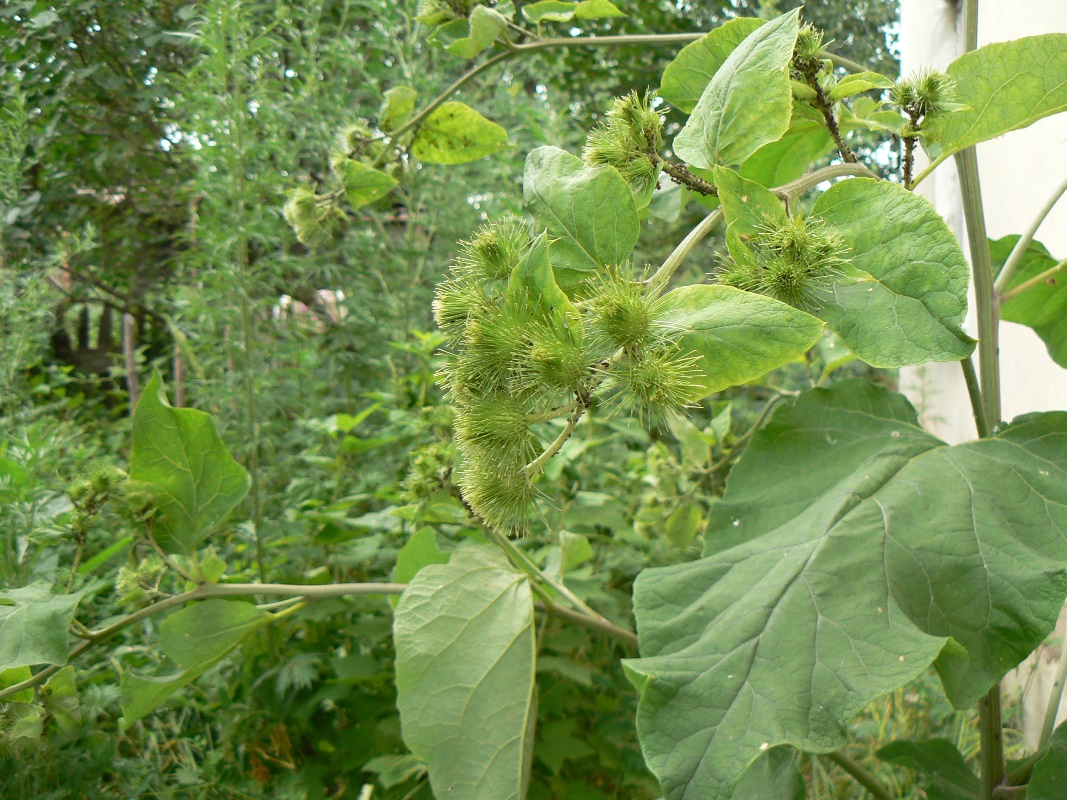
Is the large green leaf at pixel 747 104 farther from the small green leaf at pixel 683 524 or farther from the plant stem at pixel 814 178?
the small green leaf at pixel 683 524

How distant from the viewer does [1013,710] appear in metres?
1.22

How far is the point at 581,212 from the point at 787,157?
0.41m

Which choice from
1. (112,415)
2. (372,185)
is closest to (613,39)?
(372,185)

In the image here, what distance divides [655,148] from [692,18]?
2.99 meters

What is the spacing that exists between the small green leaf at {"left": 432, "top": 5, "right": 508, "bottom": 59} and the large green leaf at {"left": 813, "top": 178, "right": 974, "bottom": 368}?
387 mm

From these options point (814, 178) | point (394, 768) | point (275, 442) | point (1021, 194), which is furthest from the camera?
point (275, 442)

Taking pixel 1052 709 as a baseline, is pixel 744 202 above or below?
above

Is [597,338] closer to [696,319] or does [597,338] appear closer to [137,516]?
[696,319]

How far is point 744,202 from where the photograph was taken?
412 millimetres

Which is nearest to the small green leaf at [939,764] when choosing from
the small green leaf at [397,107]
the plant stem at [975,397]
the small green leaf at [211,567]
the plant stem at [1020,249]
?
the plant stem at [975,397]

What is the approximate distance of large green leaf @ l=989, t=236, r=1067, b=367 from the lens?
2.40 ft

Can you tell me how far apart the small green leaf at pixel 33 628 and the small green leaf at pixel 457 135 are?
0.54 meters

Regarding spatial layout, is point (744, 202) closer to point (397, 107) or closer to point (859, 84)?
point (859, 84)

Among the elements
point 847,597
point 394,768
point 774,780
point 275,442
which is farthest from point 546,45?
point 275,442
